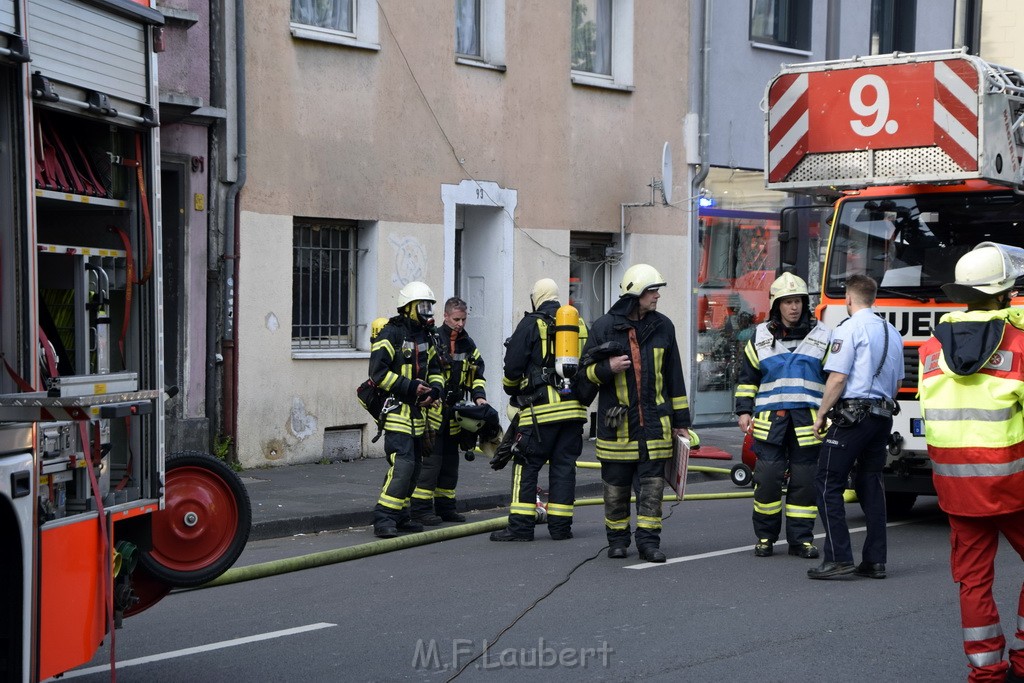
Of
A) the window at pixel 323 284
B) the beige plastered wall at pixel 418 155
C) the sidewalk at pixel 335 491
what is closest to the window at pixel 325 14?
the beige plastered wall at pixel 418 155

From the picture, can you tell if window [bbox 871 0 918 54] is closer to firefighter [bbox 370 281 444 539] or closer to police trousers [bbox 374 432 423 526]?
firefighter [bbox 370 281 444 539]

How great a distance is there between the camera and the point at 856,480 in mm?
8328

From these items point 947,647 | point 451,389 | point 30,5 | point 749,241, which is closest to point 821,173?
point 451,389

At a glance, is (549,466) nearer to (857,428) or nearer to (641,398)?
(641,398)

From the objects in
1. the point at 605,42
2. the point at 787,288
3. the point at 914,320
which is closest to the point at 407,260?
the point at 605,42

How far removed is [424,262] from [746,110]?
20.0 feet

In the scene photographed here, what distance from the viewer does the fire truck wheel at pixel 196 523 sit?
18.3 feet

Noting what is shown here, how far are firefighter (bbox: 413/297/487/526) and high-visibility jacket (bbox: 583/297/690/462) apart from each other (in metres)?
1.93

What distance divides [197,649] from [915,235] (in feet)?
20.6

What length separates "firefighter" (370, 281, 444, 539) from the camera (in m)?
9.83

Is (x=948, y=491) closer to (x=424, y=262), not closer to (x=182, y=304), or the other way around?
(x=182, y=304)

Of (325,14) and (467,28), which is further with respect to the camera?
(467,28)

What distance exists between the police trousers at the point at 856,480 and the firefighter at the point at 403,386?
306cm

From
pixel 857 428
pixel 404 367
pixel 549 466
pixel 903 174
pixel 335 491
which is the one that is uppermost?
pixel 903 174
